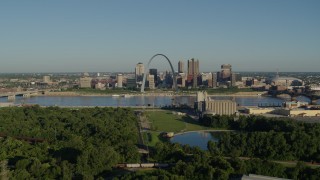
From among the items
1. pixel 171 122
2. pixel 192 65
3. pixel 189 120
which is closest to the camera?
pixel 171 122

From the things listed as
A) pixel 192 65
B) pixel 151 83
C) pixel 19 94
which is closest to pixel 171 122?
pixel 19 94

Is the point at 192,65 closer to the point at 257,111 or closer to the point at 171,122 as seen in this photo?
the point at 257,111

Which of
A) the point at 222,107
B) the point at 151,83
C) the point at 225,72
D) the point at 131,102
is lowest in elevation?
the point at 131,102

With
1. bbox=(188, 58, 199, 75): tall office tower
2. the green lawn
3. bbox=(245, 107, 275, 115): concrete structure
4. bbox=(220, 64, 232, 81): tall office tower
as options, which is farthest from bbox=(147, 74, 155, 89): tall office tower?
bbox=(245, 107, 275, 115): concrete structure

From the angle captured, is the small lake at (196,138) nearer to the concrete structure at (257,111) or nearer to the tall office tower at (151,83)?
the concrete structure at (257,111)

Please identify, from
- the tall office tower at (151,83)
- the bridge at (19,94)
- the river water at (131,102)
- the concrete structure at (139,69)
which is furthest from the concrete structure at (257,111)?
the concrete structure at (139,69)

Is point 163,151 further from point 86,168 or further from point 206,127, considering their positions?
point 206,127
